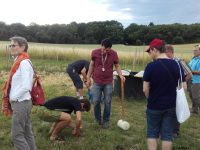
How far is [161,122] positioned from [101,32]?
5277cm

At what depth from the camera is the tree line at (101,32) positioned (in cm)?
5378

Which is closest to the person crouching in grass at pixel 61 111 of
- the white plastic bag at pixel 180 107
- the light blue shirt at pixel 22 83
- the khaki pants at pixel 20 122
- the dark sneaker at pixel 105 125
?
the dark sneaker at pixel 105 125

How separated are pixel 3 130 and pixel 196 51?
482 cm

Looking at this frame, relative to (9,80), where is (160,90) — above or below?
below

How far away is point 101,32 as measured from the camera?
189ft

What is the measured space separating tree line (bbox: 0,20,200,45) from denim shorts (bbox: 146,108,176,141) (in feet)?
156

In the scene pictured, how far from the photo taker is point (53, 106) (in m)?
6.81

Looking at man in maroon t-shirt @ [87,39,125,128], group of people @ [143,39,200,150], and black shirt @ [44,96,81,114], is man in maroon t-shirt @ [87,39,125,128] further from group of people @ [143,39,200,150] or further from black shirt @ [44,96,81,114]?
group of people @ [143,39,200,150]

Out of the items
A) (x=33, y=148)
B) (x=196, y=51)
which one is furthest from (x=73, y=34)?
(x=33, y=148)

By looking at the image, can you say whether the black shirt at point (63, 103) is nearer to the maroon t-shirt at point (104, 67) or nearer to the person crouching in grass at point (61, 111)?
the person crouching in grass at point (61, 111)

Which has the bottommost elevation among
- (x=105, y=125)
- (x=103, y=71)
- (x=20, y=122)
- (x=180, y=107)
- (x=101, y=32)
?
(x=105, y=125)

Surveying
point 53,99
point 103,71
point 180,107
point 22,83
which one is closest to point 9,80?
point 22,83

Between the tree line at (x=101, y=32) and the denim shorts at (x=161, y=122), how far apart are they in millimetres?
47621

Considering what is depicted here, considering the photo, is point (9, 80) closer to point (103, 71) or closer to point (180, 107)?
point (180, 107)
